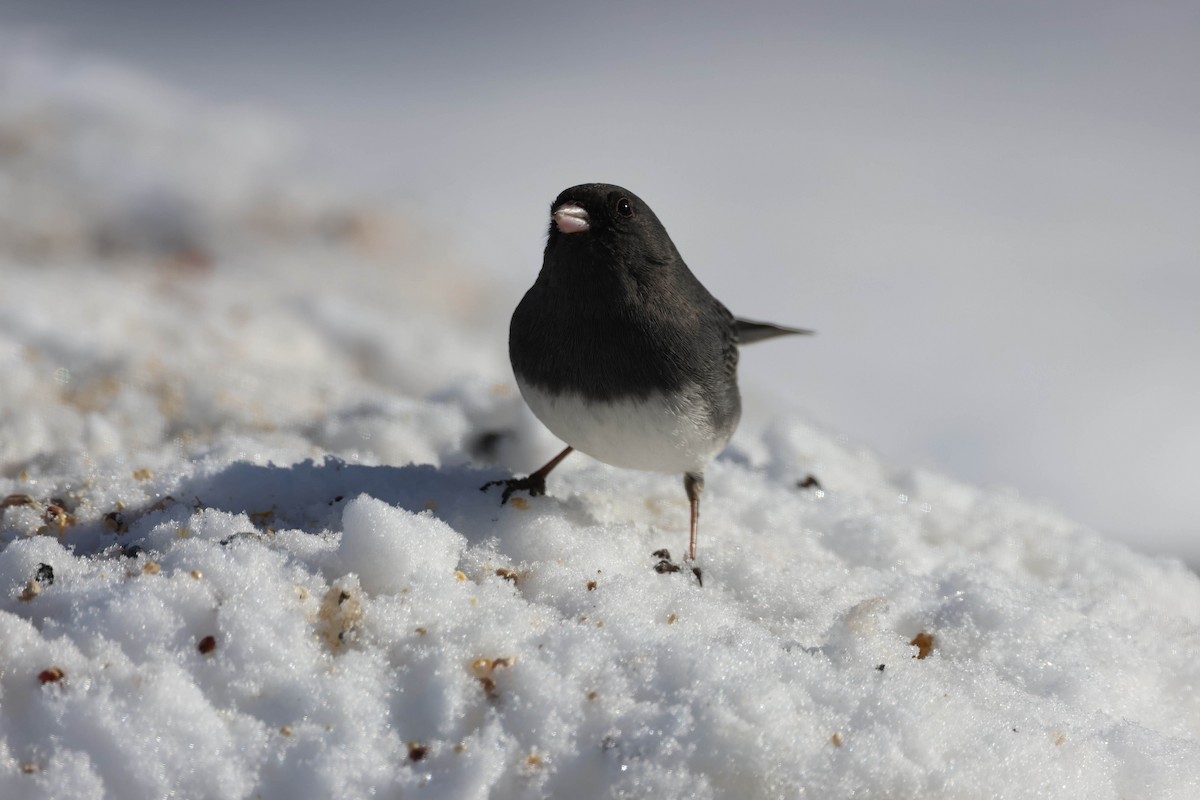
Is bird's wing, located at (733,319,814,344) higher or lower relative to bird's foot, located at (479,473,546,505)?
higher

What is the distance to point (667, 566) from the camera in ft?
7.35

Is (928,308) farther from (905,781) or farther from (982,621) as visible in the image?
(905,781)

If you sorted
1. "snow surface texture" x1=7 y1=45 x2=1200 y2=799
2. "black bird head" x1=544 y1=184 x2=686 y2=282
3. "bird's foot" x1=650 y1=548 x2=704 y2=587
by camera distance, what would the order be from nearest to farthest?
"snow surface texture" x1=7 y1=45 x2=1200 y2=799, "bird's foot" x1=650 y1=548 x2=704 y2=587, "black bird head" x1=544 y1=184 x2=686 y2=282

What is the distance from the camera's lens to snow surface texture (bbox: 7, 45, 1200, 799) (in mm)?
1588

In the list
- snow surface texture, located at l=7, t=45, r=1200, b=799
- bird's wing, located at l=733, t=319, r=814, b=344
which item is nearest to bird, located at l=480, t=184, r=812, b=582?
snow surface texture, located at l=7, t=45, r=1200, b=799

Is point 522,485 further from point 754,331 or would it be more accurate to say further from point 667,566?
point 754,331

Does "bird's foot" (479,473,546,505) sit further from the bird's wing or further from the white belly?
the bird's wing

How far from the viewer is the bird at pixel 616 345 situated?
7.58ft

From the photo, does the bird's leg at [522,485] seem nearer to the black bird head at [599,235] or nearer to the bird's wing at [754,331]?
the black bird head at [599,235]

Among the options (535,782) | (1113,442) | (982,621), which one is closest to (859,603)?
(982,621)

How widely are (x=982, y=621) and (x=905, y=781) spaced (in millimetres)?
727

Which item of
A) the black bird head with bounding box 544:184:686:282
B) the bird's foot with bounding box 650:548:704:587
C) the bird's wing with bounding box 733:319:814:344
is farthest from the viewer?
the bird's wing with bounding box 733:319:814:344

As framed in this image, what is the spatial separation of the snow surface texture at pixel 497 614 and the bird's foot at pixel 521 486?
0.04 metres

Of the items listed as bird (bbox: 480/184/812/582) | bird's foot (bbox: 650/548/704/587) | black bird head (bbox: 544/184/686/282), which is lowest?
bird's foot (bbox: 650/548/704/587)
